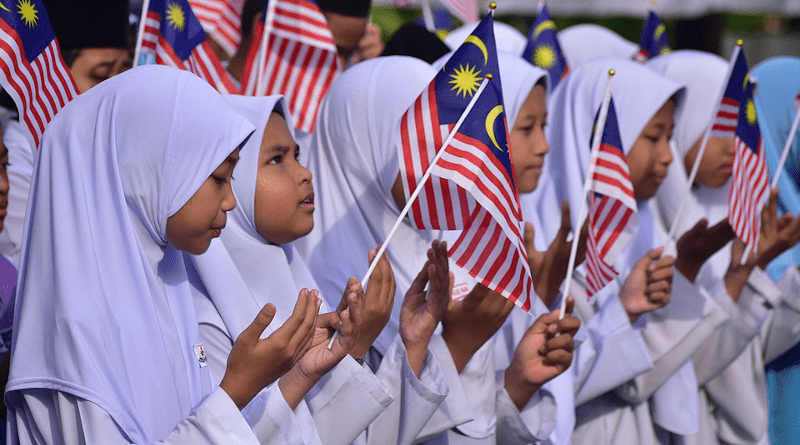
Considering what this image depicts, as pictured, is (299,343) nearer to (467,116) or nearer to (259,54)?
(467,116)

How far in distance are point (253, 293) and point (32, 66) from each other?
114 cm

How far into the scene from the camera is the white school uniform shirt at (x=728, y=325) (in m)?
4.72

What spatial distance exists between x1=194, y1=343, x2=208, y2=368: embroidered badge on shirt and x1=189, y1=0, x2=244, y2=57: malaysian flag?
10.5 ft

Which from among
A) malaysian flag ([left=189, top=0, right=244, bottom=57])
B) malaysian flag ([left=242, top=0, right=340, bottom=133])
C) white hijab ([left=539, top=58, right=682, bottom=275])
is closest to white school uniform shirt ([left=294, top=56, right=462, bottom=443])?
white hijab ([left=539, top=58, right=682, bottom=275])

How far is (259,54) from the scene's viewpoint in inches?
197

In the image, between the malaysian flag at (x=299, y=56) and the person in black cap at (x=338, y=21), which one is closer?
the malaysian flag at (x=299, y=56)

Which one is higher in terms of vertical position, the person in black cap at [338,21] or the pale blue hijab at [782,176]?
the person in black cap at [338,21]

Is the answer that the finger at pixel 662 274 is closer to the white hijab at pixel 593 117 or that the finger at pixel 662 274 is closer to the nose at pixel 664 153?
the white hijab at pixel 593 117

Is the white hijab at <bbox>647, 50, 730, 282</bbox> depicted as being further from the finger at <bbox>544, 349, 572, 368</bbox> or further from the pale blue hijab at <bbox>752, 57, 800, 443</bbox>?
the finger at <bbox>544, 349, 572, 368</bbox>

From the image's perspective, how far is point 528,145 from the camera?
415cm

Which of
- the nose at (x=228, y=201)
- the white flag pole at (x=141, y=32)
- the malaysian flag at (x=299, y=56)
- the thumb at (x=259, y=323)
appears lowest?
the malaysian flag at (x=299, y=56)

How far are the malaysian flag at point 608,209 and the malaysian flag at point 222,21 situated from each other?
7.88 ft

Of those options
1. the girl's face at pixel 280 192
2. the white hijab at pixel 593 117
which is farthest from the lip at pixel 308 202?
the white hijab at pixel 593 117

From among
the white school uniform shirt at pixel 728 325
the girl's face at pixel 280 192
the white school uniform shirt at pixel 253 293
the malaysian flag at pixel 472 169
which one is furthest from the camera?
the white school uniform shirt at pixel 728 325
